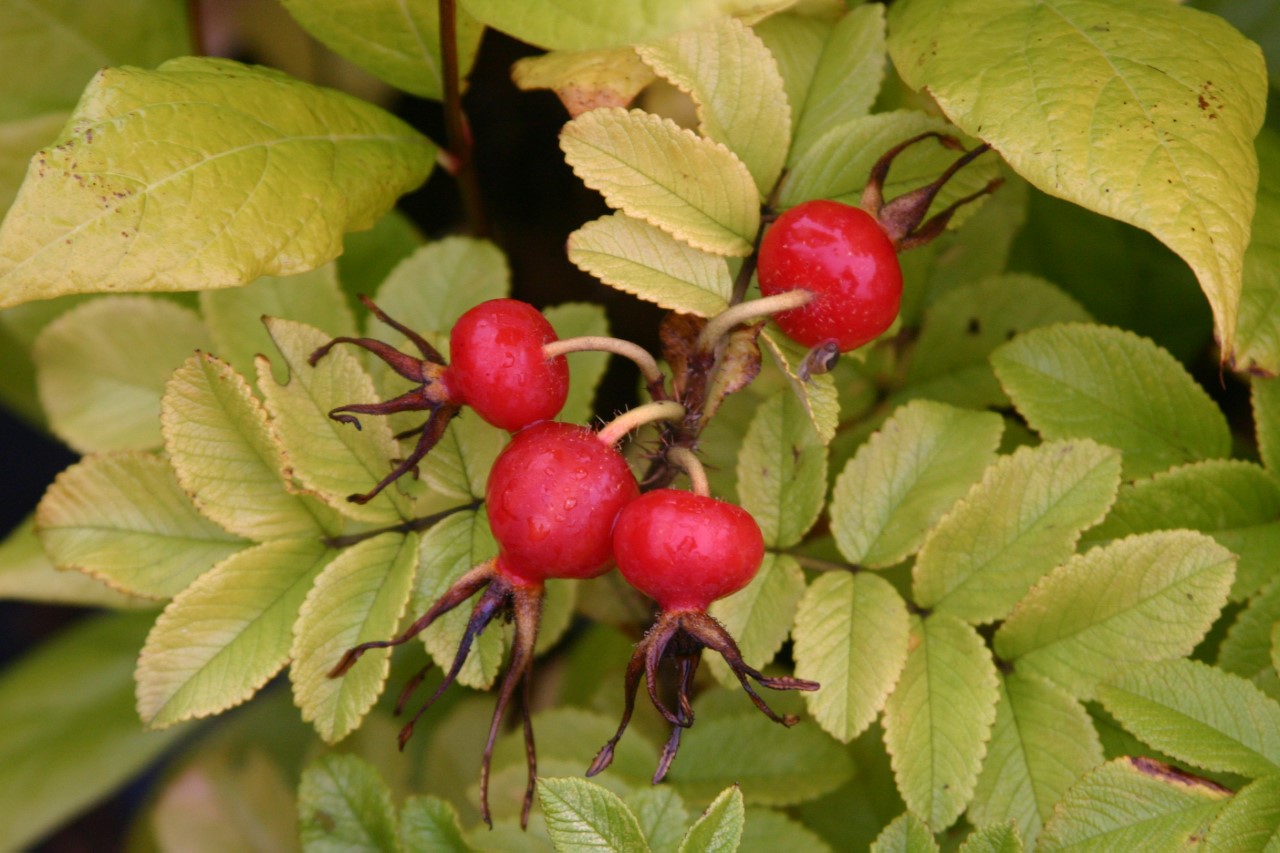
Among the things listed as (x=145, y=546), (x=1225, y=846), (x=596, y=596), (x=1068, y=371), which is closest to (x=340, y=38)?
(x=145, y=546)

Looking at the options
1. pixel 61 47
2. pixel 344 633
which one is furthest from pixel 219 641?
pixel 61 47

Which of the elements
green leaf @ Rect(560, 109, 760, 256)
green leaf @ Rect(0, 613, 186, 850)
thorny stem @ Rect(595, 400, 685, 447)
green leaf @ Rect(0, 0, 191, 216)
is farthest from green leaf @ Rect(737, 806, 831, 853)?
green leaf @ Rect(0, 0, 191, 216)

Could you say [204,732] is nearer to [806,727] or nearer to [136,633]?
[136,633]

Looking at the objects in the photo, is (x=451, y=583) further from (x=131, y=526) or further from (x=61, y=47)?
(x=61, y=47)

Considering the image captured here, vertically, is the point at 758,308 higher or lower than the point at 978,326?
higher

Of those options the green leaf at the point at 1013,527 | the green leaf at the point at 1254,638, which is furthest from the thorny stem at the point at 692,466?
the green leaf at the point at 1254,638

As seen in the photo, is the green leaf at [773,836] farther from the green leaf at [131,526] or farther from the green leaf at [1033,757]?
the green leaf at [131,526]

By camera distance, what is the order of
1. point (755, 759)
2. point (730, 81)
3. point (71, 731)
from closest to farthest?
1. point (730, 81)
2. point (755, 759)
3. point (71, 731)
